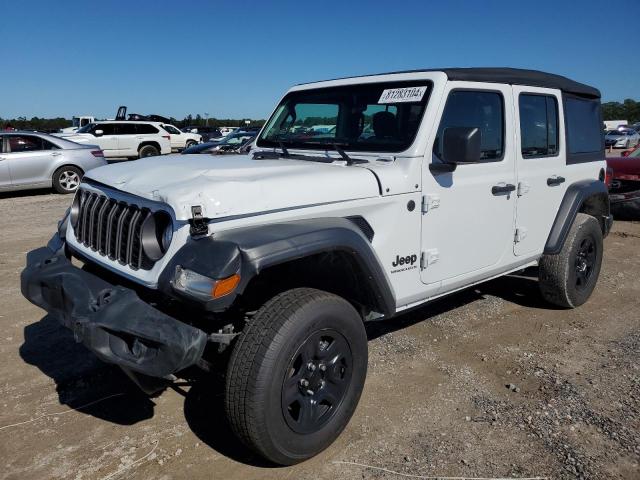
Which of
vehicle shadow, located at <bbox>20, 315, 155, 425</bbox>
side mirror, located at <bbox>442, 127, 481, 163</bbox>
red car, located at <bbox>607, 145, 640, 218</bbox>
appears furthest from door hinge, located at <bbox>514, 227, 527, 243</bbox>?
red car, located at <bbox>607, 145, 640, 218</bbox>

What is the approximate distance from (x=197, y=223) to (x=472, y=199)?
1.97m

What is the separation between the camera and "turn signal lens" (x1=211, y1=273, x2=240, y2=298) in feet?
7.48

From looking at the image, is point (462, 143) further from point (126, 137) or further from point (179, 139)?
point (179, 139)

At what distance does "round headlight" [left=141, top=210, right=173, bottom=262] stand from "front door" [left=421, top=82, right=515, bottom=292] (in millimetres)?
1551

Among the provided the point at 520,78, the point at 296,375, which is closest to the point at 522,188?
the point at 520,78

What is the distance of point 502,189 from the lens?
382cm

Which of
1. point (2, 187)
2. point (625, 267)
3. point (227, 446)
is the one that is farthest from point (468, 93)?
point (2, 187)

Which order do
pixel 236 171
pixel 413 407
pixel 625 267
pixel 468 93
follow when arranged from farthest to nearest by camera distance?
pixel 625 267 < pixel 468 93 < pixel 413 407 < pixel 236 171

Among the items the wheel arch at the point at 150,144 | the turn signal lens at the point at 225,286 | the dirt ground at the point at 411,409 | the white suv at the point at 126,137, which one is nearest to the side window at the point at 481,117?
the dirt ground at the point at 411,409

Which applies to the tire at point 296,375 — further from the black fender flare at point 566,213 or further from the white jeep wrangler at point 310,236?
the black fender flare at point 566,213

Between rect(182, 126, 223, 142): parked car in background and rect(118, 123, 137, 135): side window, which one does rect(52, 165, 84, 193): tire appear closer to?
rect(118, 123, 137, 135): side window

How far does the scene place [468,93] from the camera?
3598 millimetres

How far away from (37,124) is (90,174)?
184ft

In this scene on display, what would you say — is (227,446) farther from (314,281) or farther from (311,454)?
(314,281)
